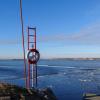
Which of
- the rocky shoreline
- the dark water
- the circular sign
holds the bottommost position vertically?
the dark water

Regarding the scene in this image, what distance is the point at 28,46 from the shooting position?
21.6m

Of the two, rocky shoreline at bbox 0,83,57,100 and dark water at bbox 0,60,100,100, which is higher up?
rocky shoreline at bbox 0,83,57,100

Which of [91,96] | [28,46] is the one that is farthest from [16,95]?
[91,96]

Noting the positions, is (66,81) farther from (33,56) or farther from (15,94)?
(15,94)

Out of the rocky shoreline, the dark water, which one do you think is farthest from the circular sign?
the dark water

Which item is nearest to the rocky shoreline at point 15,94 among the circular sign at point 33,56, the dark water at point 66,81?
the circular sign at point 33,56

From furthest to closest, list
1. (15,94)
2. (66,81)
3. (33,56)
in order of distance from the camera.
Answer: (66,81) < (33,56) < (15,94)

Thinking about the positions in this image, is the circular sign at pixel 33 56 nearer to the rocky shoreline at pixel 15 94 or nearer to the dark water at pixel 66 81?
the rocky shoreline at pixel 15 94

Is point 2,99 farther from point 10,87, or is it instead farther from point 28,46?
point 28,46

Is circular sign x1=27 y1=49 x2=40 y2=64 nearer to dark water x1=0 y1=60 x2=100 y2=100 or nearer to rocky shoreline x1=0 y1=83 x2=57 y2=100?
rocky shoreline x1=0 y1=83 x2=57 y2=100

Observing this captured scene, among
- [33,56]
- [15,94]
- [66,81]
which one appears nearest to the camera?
[15,94]

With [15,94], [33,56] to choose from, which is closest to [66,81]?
[33,56]

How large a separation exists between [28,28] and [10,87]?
5.71 m

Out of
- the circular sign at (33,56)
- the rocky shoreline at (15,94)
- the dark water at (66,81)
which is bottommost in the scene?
the dark water at (66,81)
